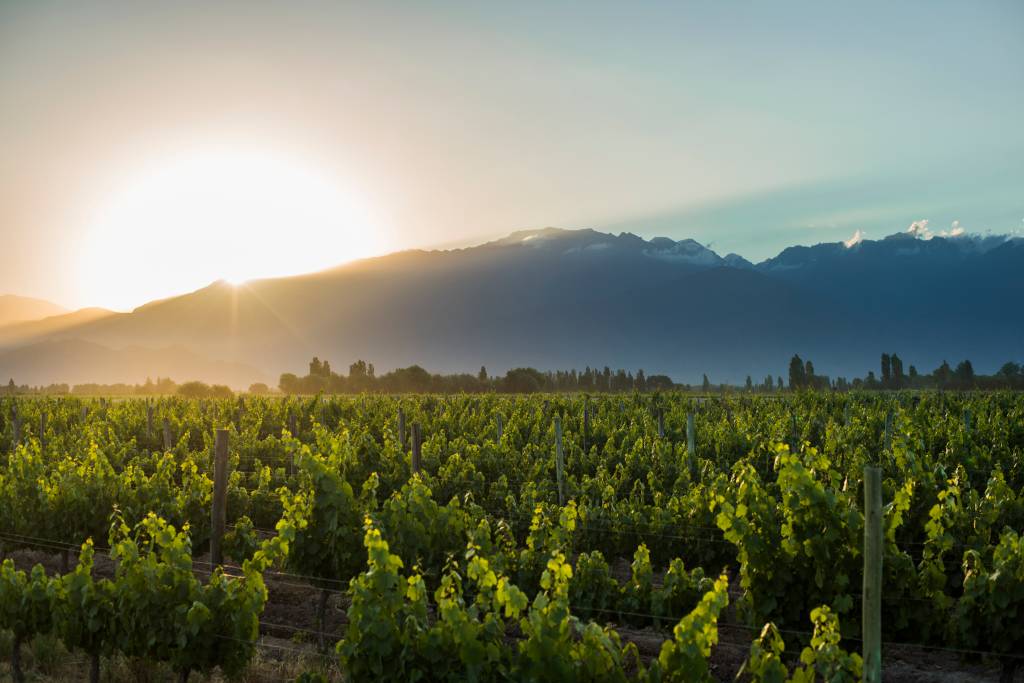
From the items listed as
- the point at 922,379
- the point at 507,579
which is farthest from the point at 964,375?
the point at 507,579

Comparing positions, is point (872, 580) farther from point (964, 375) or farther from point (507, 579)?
point (964, 375)

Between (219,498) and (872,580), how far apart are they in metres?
7.18

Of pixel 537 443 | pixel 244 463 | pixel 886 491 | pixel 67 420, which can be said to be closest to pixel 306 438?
pixel 244 463

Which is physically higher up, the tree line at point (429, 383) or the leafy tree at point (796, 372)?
the leafy tree at point (796, 372)

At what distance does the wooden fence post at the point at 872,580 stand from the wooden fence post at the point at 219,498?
6975 mm

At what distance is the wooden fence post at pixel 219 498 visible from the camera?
9.35m

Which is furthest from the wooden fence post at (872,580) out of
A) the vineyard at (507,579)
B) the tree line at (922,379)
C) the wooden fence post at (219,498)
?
the tree line at (922,379)

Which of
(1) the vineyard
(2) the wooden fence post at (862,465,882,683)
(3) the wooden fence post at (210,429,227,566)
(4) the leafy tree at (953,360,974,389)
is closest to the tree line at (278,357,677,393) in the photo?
(4) the leafy tree at (953,360,974,389)

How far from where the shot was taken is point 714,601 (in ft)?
17.0

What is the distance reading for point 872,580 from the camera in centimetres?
491

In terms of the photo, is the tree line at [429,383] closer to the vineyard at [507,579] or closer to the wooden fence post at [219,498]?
the vineyard at [507,579]

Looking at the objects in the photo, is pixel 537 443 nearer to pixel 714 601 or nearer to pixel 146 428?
pixel 146 428

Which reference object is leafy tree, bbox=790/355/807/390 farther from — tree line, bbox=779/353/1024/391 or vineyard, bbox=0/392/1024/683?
vineyard, bbox=0/392/1024/683

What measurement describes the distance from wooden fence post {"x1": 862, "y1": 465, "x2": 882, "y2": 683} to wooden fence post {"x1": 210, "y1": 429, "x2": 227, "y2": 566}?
6975 mm
